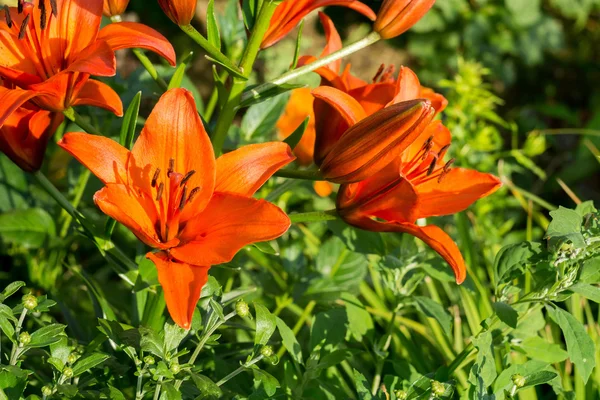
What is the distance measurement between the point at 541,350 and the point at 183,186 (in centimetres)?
62

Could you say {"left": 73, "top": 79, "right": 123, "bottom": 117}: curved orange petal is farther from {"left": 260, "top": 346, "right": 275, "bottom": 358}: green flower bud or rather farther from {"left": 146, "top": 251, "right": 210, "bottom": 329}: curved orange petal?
{"left": 260, "top": 346, "right": 275, "bottom": 358}: green flower bud

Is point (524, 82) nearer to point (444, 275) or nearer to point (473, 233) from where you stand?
point (473, 233)

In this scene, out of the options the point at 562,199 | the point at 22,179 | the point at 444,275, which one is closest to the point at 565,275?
the point at 444,275

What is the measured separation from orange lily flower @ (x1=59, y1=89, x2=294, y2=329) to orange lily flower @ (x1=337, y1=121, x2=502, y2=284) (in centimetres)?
14

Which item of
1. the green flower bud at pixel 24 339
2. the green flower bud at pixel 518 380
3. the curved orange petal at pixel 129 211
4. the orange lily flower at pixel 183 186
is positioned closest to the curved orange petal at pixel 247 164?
the orange lily flower at pixel 183 186

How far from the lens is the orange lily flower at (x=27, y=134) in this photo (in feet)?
3.68

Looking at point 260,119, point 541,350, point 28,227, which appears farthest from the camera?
point 260,119

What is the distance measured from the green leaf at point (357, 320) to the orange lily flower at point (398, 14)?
442 millimetres

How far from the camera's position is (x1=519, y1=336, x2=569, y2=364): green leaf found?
3.98 ft

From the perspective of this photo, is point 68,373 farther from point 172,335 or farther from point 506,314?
point 506,314

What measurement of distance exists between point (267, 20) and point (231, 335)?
2.74 ft

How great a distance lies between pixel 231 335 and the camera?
5.67 ft

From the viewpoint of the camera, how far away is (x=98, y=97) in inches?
42.4

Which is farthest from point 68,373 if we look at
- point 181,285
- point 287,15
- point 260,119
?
point 260,119
